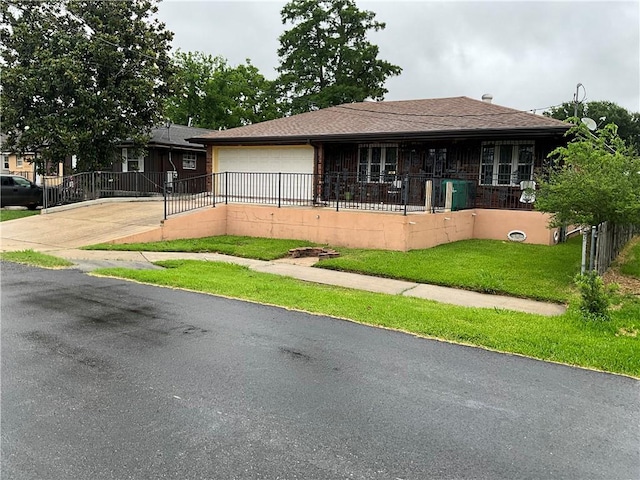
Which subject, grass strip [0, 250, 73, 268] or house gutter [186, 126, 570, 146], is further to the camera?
house gutter [186, 126, 570, 146]

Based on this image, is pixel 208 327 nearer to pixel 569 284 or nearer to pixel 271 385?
pixel 271 385

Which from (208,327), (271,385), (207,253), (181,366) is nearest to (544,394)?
(271,385)

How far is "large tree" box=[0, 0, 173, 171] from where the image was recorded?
20.1m

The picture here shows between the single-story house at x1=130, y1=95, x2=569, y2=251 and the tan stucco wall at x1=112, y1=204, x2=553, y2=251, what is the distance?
3 centimetres

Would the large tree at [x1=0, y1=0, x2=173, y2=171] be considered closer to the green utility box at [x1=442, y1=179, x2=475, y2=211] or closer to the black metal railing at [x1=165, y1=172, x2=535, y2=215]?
the black metal railing at [x1=165, y1=172, x2=535, y2=215]

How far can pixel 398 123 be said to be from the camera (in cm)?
1825

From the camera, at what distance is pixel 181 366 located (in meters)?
4.87

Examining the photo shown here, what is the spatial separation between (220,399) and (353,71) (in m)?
38.9

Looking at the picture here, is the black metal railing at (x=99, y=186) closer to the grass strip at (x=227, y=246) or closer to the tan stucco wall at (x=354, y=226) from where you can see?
the tan stucco wall at (x=354, y=226)

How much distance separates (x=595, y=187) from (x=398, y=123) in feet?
33.3

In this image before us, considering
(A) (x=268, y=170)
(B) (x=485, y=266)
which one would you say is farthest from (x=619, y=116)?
(B) (x=485, y=266)

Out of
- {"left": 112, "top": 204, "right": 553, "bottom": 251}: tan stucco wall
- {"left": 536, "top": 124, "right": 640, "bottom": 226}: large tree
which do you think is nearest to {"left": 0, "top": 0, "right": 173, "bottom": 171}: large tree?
{"left": 112, "top": 204, "right": 553, "bottom": 251}: tan stucco wall

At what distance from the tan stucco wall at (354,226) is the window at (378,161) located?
3.79m

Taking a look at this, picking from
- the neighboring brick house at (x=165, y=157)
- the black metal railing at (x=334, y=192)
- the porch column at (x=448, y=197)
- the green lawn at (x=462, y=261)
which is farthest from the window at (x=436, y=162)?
the neighboring brick house at (x=165, y=157)
